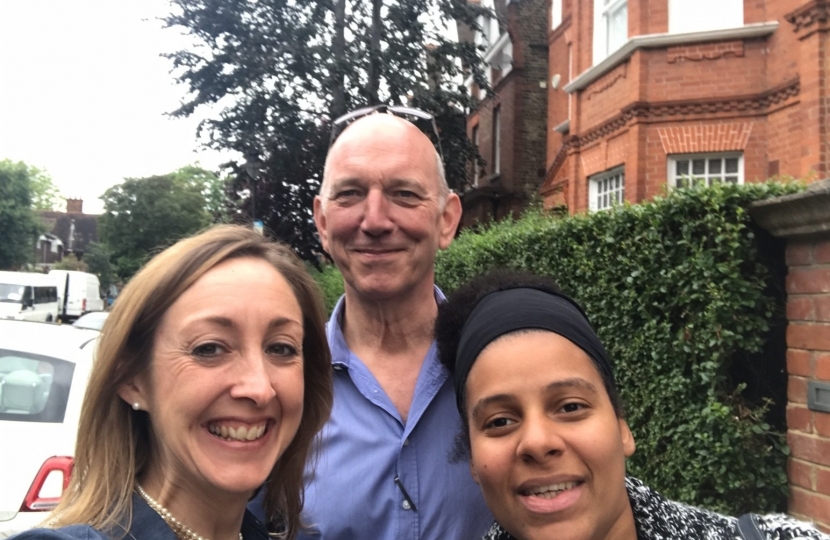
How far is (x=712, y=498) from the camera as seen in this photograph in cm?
376

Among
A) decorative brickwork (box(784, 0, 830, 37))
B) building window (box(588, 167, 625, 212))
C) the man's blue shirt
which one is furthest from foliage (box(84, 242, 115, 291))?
the man's blue shirt

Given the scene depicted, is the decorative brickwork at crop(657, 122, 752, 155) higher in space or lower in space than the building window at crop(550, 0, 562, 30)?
lower

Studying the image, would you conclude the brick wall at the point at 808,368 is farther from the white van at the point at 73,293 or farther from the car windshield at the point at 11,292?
the white van at the point at 73,293

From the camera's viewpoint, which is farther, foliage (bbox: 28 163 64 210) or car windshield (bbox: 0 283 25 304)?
foliage (bbox: 28 163 64 210)

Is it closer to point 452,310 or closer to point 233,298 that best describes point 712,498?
point 452,310

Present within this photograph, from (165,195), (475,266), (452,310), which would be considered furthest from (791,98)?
(165,195)

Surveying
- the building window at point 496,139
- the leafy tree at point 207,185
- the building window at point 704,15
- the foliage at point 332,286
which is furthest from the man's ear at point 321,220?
the leafy tree at point 207,185

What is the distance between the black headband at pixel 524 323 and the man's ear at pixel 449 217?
2.50ft

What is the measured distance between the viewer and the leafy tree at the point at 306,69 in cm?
1399

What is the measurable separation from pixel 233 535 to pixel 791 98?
371 inches

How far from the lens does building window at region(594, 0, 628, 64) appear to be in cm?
1126

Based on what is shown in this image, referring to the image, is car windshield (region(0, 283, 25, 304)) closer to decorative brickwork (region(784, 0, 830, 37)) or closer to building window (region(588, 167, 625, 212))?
→ building window (region(588, 167, 625, 212))

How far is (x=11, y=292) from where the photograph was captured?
23.3m

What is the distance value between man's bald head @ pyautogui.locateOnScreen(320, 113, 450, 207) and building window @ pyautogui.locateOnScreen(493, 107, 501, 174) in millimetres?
17138
